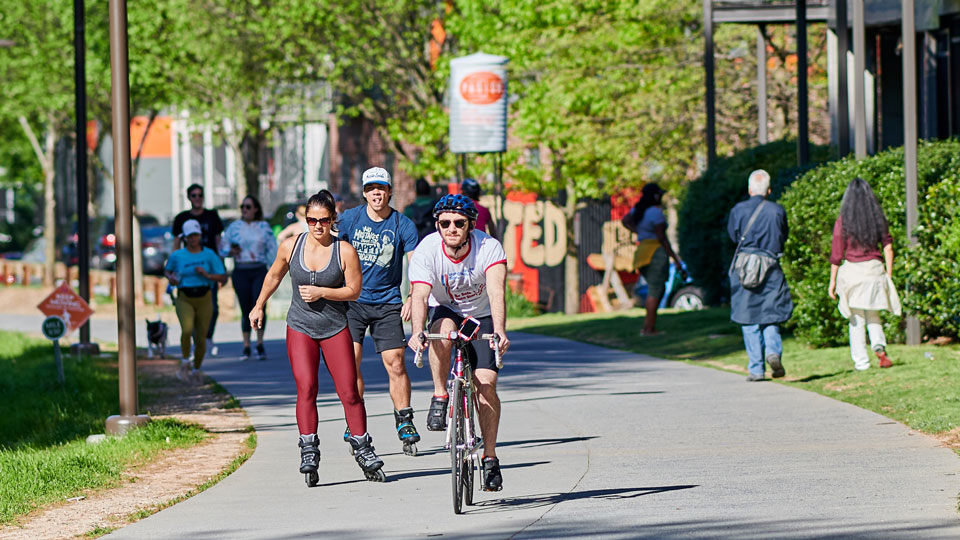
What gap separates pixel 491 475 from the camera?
8.30 metres

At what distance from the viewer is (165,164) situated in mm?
77750

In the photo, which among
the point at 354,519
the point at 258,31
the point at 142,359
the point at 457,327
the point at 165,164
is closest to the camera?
the point at 354,519

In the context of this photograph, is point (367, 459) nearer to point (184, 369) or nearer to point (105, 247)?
point (184, 369)

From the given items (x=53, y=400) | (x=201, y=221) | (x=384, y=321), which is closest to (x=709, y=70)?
(x=201, y=221)

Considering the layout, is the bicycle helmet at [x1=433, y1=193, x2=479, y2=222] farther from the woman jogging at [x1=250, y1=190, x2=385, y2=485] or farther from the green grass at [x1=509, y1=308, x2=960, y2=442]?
the green grass at [x1=509, y1=308, x2=960, y2=442]

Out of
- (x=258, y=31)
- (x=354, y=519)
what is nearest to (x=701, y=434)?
(x=354, y=519)

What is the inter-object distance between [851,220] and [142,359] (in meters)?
9.08

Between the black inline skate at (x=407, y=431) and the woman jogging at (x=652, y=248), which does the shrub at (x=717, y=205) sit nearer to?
the woman jogging at (x=652, y=248)

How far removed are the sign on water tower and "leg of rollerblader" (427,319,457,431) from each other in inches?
679

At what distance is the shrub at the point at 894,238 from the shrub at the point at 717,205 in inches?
108

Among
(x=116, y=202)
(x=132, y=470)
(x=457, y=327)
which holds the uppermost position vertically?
(x=116, y=202)

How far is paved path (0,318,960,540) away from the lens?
24.5 feet

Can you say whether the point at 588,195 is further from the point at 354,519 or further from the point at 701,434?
the point at 354,519

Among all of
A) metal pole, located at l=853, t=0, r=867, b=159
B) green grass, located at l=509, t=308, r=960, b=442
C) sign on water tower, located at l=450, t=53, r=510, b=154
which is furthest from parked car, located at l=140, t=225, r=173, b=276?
metal pole, located at l=853, t=0, r=867, b=159
